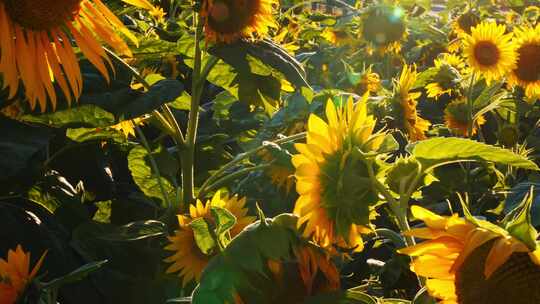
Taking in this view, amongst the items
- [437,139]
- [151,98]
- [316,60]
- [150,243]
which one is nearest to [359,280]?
[150,243]

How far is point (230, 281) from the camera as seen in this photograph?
2.21 feet

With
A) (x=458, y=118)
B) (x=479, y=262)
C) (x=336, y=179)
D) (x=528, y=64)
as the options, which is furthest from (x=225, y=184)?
(x=528, y=64)

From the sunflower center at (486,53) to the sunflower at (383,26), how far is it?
22.9 inches

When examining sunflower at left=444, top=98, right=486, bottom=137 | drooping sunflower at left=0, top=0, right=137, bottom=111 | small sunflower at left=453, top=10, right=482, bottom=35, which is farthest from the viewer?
small sunflower at left=453, top=10, right=482, bottom=35

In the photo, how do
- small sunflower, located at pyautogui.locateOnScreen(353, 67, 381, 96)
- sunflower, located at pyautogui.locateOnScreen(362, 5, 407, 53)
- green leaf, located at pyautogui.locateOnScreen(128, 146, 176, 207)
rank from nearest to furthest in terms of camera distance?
green leaf, located at pyautogui.locateOnScreen(128, 146, 176, 207) < small sunflower, located at pyautogui.locateOnScreen(353, 67, 381, 96) < sunflower, located at pyautogui.locateOnScreen(362, 5, 407, 53)

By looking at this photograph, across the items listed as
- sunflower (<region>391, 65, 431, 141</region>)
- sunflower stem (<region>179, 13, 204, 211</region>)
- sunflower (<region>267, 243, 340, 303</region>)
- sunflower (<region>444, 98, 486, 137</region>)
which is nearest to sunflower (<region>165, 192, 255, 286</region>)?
sunflower stem (<region>179, 13, 204, 211</region>)

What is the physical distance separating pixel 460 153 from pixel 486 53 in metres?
2.31

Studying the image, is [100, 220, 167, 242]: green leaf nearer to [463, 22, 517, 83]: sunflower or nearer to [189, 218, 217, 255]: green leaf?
[189, 218, 217, 255]: green leaf

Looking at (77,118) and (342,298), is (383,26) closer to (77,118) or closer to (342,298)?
(77,118)

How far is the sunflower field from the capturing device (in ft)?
2.28

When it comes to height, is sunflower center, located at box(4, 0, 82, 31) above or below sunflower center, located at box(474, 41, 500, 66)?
above

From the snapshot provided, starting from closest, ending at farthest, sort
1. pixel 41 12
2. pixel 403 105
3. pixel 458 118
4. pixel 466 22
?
pixel 41 12 → pixel 403 105 → pixel 458 118 → pixel 466 22

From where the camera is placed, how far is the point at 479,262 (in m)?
0.66

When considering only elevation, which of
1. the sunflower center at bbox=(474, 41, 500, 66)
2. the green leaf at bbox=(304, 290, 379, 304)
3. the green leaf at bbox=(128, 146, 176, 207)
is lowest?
the sunflower center at bbox=(474, 41, 500, 66)
